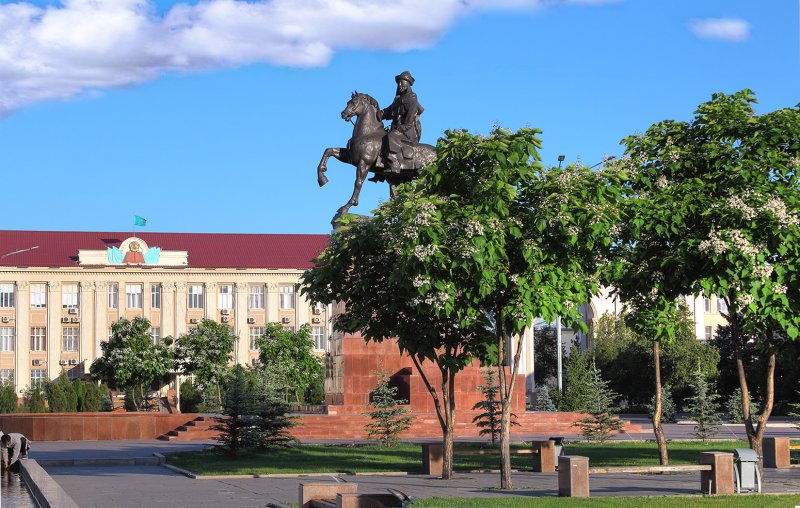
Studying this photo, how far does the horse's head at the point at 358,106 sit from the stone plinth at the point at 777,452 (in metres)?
13.8

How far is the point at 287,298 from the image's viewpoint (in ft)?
336

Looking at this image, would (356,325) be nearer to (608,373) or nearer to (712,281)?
(712,281)

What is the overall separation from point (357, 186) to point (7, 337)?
72952 mm

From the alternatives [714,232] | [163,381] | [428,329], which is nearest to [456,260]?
[428,329]

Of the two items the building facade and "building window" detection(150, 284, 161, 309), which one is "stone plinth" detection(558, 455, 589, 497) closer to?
the building facade

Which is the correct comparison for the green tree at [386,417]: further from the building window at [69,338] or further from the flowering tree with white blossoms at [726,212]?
the building window at [69,338]

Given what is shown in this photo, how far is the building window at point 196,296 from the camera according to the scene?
3962 inches

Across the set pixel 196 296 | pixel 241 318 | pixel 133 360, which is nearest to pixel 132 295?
pixel 196 296

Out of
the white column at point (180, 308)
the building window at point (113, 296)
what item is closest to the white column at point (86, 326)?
the building window at point (113, 296)

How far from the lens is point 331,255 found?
20719 millimetres

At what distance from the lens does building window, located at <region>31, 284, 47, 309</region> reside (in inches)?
3861

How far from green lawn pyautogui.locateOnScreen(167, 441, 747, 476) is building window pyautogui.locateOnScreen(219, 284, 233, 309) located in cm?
7260

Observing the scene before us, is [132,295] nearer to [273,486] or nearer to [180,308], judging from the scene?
[180,308]

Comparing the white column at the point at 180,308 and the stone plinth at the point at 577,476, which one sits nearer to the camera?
the stone plinth at the point at 577,476
